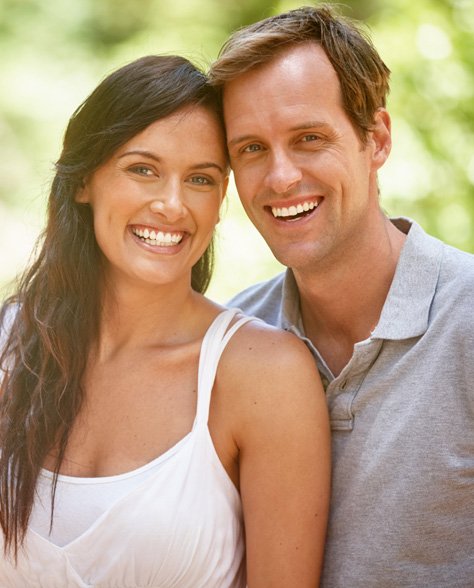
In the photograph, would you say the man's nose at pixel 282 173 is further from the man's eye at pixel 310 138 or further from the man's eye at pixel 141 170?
the man's eye at pixel 141 170

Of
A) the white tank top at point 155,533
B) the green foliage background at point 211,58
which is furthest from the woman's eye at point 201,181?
the green foliage background at point 211,58

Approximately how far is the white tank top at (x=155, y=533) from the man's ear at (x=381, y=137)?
0.88m

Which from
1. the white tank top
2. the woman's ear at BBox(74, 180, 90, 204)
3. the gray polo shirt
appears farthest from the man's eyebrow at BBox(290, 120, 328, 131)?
the white tank top

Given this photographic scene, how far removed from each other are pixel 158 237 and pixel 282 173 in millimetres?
374

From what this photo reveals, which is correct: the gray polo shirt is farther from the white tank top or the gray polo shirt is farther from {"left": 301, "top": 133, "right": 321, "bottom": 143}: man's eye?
{"left": 301, "top": 133, "right": 321, "bottom": 143}: man's eye

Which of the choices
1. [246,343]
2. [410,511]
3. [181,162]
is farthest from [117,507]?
[181,162]

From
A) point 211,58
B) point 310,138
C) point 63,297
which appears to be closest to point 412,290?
point 310,138

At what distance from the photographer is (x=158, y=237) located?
241 cm

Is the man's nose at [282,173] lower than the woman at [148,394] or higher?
higher

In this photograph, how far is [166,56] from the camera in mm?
2457

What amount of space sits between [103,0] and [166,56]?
214 inches

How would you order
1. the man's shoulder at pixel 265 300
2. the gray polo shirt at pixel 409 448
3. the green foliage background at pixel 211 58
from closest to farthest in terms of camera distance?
the gray polo shirt at pixel 409 448 → the man's shoulder at pixel 265 300 → the green foliage background at pixel 211 58

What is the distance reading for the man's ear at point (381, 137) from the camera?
2588mm

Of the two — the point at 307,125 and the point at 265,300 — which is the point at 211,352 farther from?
the point at 307,125
